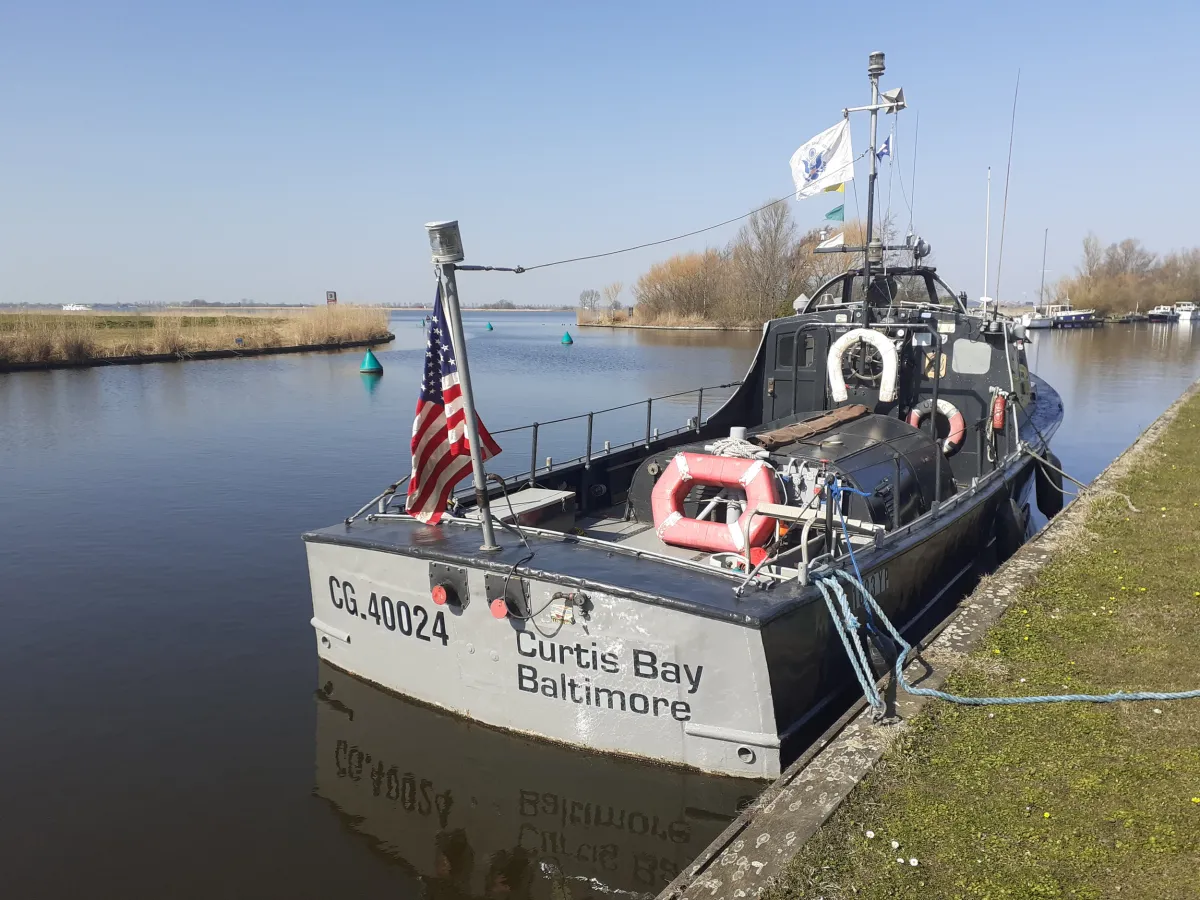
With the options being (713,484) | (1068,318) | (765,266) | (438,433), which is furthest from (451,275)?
(1068,318)

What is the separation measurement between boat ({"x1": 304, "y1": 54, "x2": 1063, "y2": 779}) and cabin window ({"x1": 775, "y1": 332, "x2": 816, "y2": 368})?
1140 millimetres

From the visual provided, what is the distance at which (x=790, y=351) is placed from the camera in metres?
12.4

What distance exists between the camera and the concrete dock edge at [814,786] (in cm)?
429

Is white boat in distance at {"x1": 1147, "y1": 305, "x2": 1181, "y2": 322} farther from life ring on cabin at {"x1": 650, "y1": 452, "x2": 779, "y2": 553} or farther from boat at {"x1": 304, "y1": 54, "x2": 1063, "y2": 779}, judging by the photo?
life ring on cabin at {"x1": 650, "y1": 452, "x2": 779, "y2": 553}

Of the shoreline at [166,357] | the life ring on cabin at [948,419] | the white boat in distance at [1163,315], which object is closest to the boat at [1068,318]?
the white boat in distance at [1163,315]

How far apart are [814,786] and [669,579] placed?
5.77 feet

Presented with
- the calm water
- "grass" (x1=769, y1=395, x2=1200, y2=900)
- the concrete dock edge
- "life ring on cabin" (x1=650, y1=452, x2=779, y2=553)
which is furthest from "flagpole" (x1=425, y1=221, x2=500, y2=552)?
"grass" (x1=769, y1=395, x2=1200, y2=900)

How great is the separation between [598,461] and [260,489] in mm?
9149

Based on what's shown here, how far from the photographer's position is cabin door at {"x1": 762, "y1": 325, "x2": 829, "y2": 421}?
12.1 meters

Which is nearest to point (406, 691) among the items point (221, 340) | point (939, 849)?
point (939, 849)

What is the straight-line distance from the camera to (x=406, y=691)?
7.34m

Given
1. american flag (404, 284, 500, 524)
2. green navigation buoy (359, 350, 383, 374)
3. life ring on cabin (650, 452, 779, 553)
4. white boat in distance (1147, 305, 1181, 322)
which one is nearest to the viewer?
american flag (404, 284, 500, 524)

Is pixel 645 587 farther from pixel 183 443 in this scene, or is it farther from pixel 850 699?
pixel 183 443

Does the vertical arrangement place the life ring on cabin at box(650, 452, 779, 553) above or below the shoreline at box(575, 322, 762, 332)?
above
